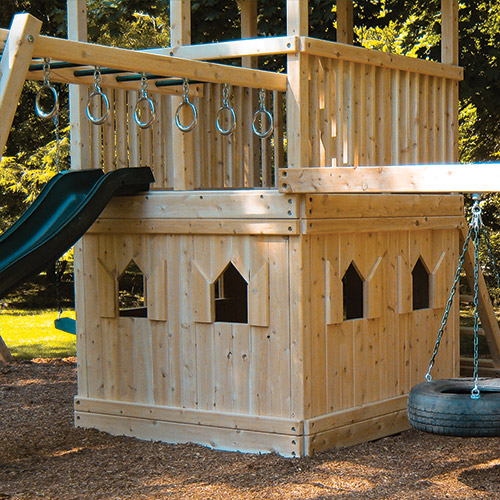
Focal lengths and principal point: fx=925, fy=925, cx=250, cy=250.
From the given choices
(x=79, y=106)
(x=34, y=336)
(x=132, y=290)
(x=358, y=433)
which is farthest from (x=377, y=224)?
(x=132, y=290)

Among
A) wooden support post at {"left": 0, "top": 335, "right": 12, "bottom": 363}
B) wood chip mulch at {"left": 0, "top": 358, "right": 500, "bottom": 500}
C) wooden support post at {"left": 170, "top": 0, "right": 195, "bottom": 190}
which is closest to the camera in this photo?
wood chip mulch at {"left": 0, "top": 358, "right": 500, "bottom": 500}

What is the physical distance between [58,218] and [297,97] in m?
2.07

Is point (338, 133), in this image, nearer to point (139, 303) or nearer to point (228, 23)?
point (228, 23)

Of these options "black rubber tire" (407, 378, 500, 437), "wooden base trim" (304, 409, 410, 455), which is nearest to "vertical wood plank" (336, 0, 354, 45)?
"wooden base trim" (304, 409, 410, 455)

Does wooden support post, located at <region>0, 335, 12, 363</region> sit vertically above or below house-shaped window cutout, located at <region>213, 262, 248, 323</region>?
below

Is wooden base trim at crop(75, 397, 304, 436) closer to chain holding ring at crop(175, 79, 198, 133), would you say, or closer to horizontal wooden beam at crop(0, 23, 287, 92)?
chain holding ring at crop(175, 79, 198, 133)

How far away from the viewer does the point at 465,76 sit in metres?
10.9

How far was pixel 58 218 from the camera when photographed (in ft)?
23.5

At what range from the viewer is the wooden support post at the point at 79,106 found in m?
7.83

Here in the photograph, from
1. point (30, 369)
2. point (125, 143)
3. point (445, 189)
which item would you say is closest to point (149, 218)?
point (125, 143)

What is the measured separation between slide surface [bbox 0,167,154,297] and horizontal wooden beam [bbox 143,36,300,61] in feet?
3.45

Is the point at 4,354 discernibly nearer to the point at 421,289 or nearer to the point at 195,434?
the point at 195,434

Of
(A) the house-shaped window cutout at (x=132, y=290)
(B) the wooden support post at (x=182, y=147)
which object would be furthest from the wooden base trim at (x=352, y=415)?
(A) the house-shaped window cutout at (x=132, y=290)

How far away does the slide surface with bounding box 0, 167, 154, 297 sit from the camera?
6.52 m
